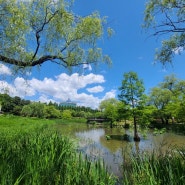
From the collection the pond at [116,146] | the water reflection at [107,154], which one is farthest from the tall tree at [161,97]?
the water reflection at [107,154]

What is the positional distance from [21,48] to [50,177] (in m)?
4.66

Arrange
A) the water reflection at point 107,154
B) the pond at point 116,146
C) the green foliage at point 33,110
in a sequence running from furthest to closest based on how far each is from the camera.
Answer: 1. the green foliage at point 33,110
2. the pond at point 116,146
3. the water reflection at point 107,154

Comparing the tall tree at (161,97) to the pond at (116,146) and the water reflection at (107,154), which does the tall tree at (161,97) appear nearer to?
the pond at (116,146)

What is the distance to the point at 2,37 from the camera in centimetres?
726

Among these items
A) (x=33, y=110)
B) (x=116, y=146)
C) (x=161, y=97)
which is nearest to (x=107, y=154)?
(x=116, y=146)

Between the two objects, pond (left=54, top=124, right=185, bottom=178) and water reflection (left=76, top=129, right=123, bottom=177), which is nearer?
water reflection (left=76, top=129, right=123, bottom=177)

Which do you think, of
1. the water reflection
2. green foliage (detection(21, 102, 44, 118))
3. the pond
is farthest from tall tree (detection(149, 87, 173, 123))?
green foliage (detection(21, 102, 44, 118))

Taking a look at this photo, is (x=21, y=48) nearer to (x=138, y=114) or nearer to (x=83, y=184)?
(x=83, y=184)

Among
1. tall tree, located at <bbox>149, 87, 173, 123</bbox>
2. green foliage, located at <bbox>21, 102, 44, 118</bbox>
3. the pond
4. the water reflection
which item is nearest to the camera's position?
the water reflection

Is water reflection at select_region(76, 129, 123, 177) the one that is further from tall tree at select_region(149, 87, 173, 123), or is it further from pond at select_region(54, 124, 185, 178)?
tall tree at select_region(149, 87, 173, 123)

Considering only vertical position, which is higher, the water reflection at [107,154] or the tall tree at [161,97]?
the tall tree at [161,97]

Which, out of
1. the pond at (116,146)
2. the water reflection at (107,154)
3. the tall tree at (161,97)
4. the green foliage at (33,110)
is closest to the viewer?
the water reflection at (107,154)

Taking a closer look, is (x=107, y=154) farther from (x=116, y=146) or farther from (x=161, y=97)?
(x=161, y=97)

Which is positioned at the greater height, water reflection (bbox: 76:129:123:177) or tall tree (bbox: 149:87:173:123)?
tall tree (bbox: 149:87:173:123)
